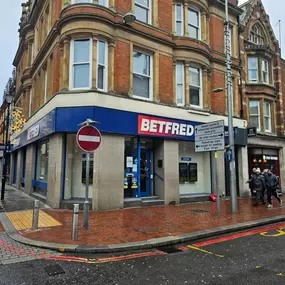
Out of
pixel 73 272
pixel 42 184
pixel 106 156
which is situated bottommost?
pixel 73 272

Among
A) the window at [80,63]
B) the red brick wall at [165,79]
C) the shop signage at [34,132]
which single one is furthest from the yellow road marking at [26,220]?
the red brick wall at [165,79]

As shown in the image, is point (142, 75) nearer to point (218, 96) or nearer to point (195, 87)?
point (195, 87)

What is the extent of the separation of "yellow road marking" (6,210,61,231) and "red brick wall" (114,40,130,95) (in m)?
6.02

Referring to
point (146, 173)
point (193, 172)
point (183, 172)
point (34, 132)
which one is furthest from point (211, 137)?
point (34, 132)

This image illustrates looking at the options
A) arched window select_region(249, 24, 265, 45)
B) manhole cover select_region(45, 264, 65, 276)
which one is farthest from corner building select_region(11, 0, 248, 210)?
manhole cover select_region(45, 264, 65, 276)

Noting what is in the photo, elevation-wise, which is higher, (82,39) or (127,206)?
(82,39)

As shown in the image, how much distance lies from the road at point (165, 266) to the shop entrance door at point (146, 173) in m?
6.60

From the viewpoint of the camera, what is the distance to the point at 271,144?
1895 centimetres

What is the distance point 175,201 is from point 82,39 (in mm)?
8751

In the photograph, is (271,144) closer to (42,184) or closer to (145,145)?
(145,145)

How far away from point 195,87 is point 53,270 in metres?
12.6

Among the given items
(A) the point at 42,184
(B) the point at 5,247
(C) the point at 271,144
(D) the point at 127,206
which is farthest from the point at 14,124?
(C) the point at 271,144

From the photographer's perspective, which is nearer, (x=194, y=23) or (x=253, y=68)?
(x=194, y=23)

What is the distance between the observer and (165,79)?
13516mm
